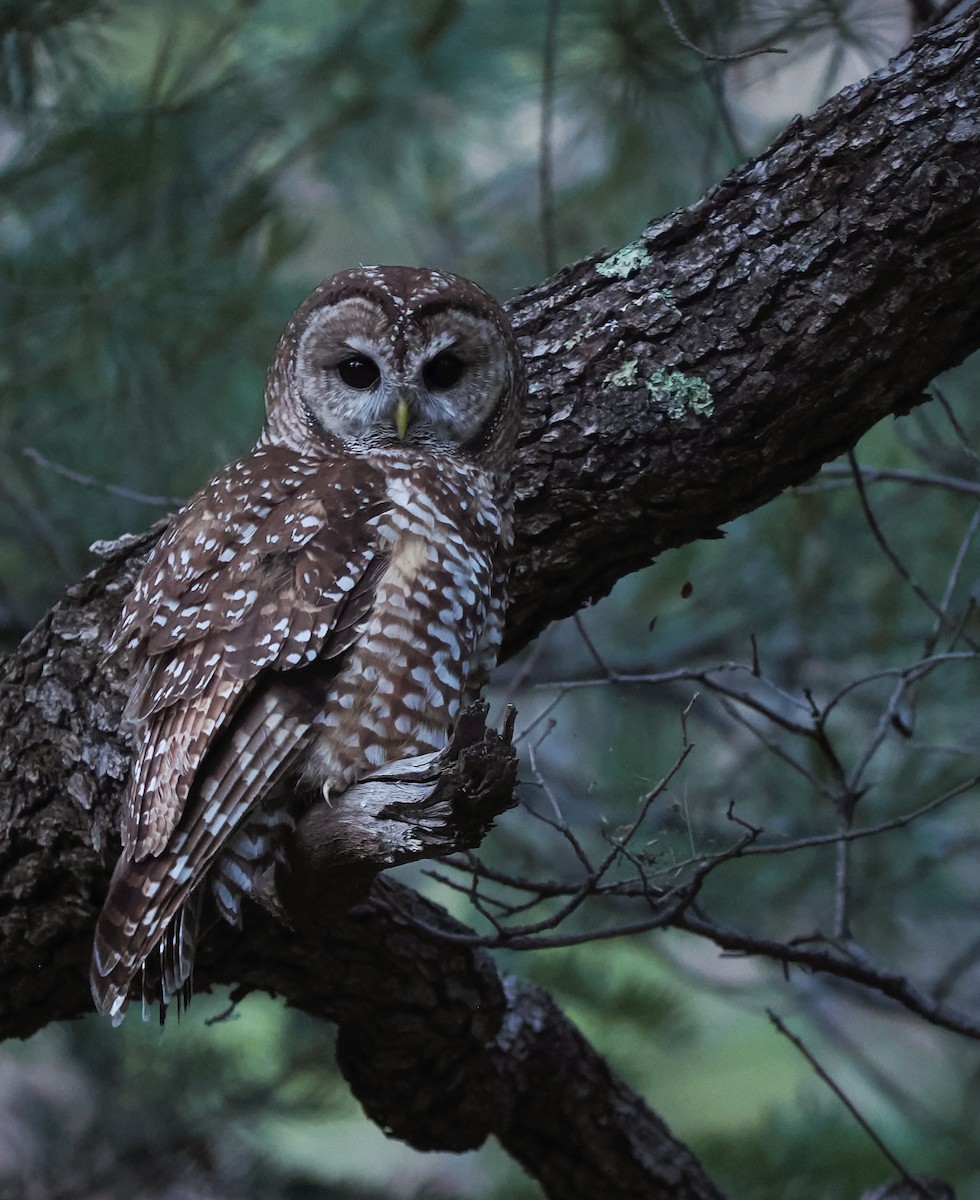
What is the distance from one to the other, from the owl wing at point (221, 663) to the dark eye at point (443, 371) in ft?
0.76

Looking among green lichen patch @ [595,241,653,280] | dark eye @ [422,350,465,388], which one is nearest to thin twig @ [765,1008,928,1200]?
dark eye @ [422,350,465,388]

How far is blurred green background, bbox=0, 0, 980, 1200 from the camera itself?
3.98 meters

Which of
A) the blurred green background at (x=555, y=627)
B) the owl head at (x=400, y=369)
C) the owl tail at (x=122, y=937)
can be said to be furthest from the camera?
the blurred green background at (x=555, y=627)

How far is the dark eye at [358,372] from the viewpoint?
2.60 m

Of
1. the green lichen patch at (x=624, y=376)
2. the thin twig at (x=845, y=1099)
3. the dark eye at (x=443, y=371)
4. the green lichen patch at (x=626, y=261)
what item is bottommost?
the thin twig at (x=845, y=1099)

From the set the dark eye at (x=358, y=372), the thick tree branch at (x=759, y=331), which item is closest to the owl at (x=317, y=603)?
the dark eye at (x=358, y=372)

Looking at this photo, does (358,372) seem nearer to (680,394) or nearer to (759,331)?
(680,394)

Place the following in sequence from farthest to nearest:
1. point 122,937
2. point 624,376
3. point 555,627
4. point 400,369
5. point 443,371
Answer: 1. point 555,627
2. point 624,376
3. point 443,371
4. point 400,369
5. point 122,937

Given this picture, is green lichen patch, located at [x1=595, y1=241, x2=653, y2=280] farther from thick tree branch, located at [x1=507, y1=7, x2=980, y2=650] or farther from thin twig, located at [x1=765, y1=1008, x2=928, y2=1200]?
thin twig, located at [x1=765, y1=1008, x2=928, y2=1200]

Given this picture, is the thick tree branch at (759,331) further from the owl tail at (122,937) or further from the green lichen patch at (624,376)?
the owl tail at (122,937)


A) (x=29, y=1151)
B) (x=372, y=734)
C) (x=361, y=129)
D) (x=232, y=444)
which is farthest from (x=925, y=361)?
(x=29, y=1151)

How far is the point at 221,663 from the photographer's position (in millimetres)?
2283

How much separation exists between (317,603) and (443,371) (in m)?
0.59

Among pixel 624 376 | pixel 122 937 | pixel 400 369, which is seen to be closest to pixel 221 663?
pixel 122 937
